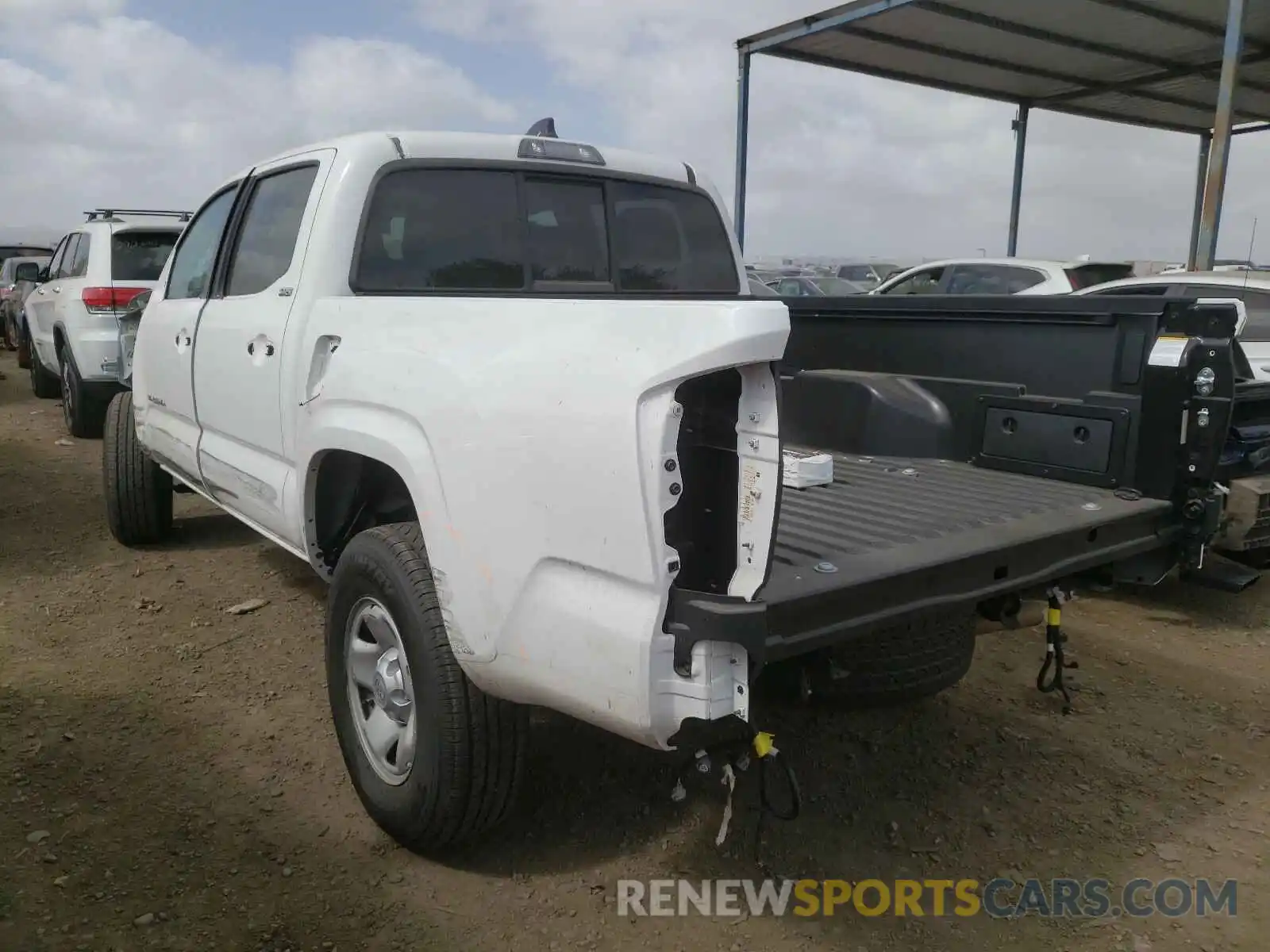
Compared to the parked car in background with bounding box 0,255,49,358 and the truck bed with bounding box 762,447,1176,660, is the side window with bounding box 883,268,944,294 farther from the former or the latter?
the parked car in background with bounding box 0,255,49,358

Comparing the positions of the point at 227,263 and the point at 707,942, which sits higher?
the point at 227,263

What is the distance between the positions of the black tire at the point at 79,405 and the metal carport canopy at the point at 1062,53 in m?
7.96

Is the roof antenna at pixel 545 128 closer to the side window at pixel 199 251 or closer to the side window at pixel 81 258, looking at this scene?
the side window at pixel 199 251

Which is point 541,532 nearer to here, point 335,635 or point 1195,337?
point 335,635

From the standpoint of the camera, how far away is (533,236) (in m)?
3.58

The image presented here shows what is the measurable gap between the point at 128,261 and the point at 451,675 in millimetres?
7378

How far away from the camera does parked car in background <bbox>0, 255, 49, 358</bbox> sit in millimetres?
13109

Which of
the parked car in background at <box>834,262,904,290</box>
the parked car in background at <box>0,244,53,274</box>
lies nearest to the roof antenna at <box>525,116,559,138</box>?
the parked car in background at <box>0,244,53,274</box>

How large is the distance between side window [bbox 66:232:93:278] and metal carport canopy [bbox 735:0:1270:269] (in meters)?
7.55

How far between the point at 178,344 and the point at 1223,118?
913 cm

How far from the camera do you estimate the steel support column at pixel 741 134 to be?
12.4 m

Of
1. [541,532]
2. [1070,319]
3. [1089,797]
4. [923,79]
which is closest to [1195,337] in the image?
[1070,319]

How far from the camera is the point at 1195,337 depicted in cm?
296

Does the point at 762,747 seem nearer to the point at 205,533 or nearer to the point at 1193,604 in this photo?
the point at 1193,604
